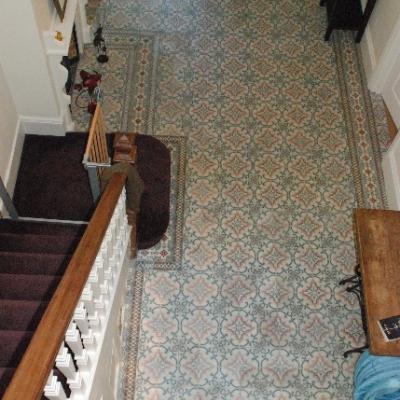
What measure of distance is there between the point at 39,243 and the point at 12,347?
1.07 m

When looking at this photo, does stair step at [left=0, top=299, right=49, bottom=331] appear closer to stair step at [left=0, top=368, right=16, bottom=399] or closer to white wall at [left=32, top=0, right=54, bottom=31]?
stair step at [left=0, top=368, right=16, bottom=399]

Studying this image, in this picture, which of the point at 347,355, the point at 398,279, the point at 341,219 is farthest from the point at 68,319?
the point at 341,219

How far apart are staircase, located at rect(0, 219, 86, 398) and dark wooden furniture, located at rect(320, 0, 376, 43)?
3.62 metres

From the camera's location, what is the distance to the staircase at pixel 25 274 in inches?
95.5

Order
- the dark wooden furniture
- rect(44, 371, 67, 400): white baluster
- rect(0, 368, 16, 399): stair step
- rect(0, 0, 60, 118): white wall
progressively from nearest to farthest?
rect(44, 371, 67, 400): white baluster < rect(0, 368, 16, 399): stair step < rect(0, 0, 60, 118): white wall < the dark wooden furniture

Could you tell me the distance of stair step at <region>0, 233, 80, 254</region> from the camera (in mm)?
3369

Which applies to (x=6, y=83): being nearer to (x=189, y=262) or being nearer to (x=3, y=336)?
(x=189, y=262)

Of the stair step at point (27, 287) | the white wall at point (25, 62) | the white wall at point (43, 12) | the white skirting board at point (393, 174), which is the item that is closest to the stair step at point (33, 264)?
the stair step at point (27, 287)

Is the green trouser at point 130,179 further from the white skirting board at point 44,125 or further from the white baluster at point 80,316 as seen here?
the white skirting board at point 44,125

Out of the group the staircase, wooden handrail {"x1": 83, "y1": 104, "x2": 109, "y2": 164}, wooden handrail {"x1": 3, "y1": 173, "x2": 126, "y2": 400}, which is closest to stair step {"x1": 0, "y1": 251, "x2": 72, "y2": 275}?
the staircase

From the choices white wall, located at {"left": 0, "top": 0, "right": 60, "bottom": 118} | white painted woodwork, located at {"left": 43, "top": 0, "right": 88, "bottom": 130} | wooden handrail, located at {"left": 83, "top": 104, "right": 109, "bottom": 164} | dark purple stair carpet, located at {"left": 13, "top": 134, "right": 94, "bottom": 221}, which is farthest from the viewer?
dark purple stair carpet, located at {"left": 13, "top": 134, "right": 94, "bottom": 221}

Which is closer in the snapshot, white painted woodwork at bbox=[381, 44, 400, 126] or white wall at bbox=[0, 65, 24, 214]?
white wall at bbox=[0, 65, 24, 214]

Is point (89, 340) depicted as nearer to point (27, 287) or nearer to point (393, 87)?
point (27, 287)

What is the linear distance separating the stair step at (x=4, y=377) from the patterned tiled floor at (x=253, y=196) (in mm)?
1494
